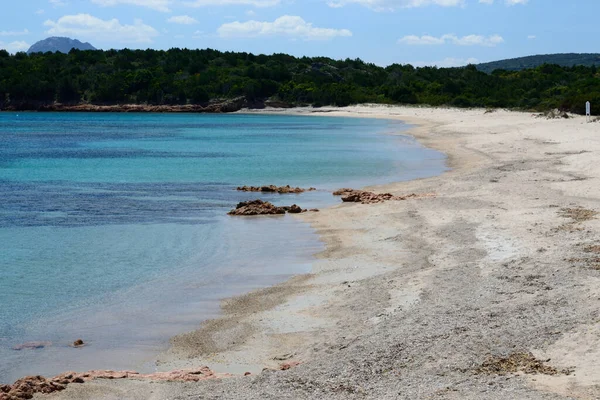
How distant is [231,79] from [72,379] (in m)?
120

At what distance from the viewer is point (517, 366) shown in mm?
6820

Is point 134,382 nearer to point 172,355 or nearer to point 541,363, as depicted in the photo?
point 172,355

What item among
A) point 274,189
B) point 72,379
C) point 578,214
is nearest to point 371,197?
point 274,189

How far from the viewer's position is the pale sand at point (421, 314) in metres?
6.89

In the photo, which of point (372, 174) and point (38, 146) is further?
point (38, 146)

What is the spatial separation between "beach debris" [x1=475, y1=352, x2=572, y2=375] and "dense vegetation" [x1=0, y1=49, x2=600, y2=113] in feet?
297

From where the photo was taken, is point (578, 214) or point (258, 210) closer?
point (578, 214)

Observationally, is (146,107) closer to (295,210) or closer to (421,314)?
(295,210)

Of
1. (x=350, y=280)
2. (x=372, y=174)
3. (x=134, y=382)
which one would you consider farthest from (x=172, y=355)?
(x=372, y=174)

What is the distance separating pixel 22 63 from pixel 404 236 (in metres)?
136

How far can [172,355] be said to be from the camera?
8.87m

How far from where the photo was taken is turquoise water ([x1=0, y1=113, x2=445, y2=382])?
9.89m

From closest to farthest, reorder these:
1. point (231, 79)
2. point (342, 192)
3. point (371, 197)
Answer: point (371, 197) < point (342, 192) < point (231, 79)

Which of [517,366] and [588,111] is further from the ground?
[588,111]
